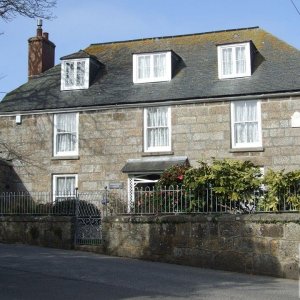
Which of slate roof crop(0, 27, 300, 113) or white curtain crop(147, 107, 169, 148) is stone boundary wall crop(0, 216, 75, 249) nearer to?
white curtain crop(147, 107, 169, 148)

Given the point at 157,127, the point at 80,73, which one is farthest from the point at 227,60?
the point at 80,73

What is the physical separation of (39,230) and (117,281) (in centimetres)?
687

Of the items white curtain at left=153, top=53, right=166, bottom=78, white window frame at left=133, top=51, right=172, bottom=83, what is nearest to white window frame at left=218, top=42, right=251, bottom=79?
white window frame at left=133, top=51, right=172, bottom=83

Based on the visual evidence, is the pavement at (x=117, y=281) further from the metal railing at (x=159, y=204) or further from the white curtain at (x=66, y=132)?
the white curtain at (x=66, y=132)

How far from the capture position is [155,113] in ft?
76.4

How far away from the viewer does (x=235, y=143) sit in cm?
2222

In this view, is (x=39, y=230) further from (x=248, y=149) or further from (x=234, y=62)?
(x=234, y=62)

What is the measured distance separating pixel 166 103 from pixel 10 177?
7.85m

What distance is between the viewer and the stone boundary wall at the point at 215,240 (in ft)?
46.7

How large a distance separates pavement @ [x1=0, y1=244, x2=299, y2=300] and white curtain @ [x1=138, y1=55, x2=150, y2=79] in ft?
34.8

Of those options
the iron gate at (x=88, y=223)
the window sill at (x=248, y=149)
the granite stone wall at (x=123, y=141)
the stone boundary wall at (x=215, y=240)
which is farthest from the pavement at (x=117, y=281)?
the window sill at (x=248, y=149)

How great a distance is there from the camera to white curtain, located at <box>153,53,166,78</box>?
24359 mm

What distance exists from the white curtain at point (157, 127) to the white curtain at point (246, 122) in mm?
2941

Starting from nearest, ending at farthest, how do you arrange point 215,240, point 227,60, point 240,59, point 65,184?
point 215,240
point 240,59
point 227,60
point 65,184
